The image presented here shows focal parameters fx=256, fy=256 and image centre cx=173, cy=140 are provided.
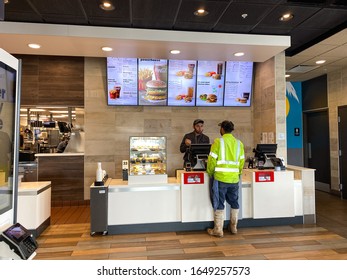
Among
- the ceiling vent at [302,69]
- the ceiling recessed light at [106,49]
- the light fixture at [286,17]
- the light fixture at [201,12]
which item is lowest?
the ceiling recessed light at [106,49]

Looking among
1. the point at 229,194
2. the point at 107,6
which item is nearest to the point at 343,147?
the point at 229,194

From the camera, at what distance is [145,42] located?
433 cm

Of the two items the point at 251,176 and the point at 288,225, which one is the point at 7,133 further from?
the point at 288,225

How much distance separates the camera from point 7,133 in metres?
1.75

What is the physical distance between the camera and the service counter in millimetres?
4016

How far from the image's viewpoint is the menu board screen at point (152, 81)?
5.85 meters

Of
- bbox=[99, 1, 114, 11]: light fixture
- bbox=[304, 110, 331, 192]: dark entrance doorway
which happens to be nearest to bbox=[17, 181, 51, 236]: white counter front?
bbox=[99, 1, 114, 11]: light fixture

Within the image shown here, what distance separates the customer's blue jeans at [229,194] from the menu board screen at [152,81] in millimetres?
2866

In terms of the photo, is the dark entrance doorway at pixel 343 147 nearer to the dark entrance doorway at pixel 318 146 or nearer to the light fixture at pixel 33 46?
the dark entrance doorway at pixel 318 146

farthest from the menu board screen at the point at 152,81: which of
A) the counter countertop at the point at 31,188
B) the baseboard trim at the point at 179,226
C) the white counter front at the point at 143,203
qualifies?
the baseboard trim at the point at 179,226

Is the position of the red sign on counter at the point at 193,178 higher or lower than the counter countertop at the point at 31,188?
higher

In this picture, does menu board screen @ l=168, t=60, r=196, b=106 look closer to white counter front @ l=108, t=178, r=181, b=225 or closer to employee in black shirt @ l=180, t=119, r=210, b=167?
employee in black shirt @ l=180, t=119, r=210, b=167

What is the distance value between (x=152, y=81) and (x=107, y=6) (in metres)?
2.42
